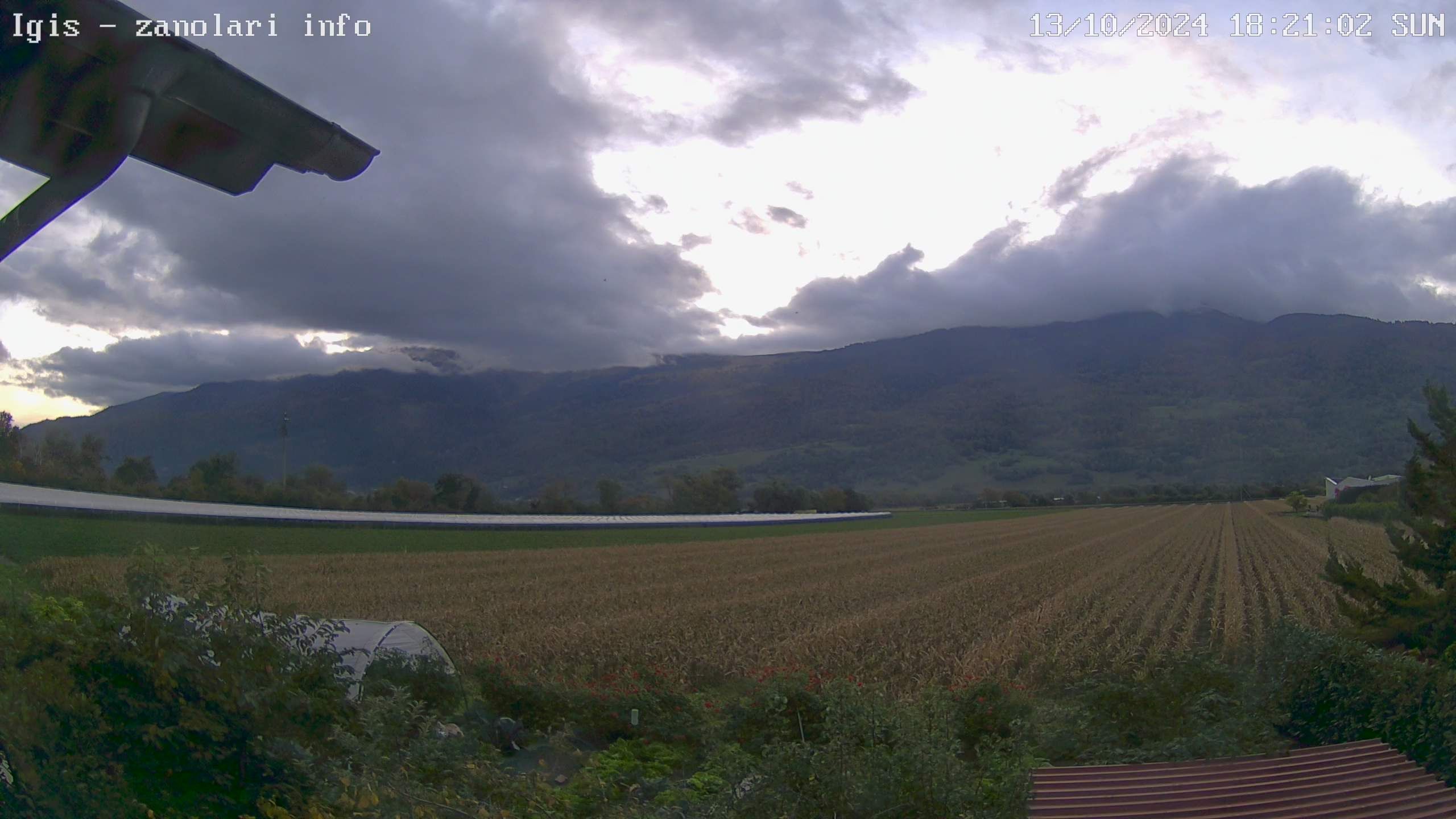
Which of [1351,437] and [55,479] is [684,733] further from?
[1351,437]

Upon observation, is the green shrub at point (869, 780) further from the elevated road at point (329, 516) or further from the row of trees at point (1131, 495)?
A: the row of trees at point (1131, 495)

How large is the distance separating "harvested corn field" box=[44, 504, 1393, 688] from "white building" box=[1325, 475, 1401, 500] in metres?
2.37

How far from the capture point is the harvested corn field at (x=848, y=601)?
1379cm

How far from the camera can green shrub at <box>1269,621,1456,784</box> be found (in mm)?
6246

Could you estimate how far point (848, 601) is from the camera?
71.1 feet

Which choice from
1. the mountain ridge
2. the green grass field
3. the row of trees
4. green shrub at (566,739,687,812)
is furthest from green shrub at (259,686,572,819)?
the row of trees

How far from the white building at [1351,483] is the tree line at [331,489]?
51982 millimetres

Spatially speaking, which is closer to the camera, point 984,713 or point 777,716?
point 777,716

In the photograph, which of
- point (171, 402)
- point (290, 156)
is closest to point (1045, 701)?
point (290, 156)

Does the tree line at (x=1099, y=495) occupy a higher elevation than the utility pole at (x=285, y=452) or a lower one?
lower

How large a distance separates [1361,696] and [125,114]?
9.00 metres

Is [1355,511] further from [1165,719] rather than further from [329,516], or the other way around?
[329,516]

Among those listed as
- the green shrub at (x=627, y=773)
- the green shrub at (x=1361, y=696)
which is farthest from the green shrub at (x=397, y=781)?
the green shrub at (x=1361, y=696)

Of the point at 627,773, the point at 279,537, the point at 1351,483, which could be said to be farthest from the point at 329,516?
the point at 1351,483
